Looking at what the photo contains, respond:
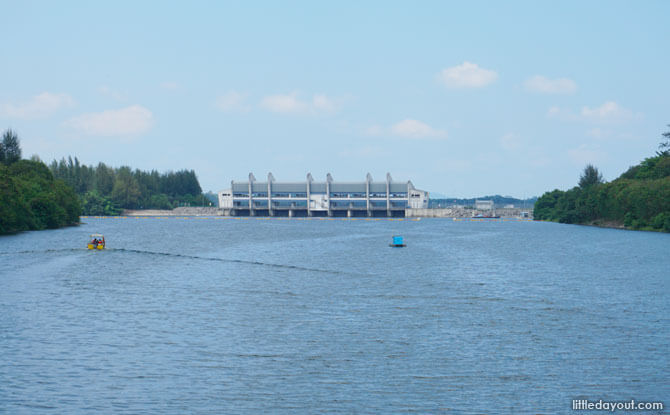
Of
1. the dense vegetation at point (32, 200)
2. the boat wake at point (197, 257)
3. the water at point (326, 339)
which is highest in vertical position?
the dense vegetation at point (32, 200)

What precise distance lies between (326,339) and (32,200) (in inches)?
5724

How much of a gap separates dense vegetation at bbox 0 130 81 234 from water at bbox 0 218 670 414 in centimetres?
6738

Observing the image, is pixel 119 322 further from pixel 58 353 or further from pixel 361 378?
pixel 361 378

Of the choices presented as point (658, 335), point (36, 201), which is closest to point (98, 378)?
point (658, 335)

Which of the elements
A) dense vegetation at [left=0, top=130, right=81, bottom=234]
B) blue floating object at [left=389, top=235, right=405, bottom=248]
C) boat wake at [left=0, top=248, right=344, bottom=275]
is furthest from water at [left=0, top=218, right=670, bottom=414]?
dense vegetation at [left=0, top=130, right=81, bottom=234]

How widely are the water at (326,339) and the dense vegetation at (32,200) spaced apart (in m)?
67.4

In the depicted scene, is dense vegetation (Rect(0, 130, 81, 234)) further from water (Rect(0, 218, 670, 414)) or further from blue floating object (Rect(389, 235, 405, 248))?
blue floating object (Rect(389, 235, 405, 248))

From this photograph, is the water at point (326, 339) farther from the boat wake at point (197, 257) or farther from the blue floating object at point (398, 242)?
the blue floating object at point (398, 242)

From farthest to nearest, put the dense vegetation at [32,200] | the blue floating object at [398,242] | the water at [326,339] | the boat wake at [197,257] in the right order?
1. the dense vegetation at [32,200]
2. the blue floating object at [398,242]
3. the boat wake at [197,257]
4. the water at [326,339]

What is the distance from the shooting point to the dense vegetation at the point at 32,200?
140 m

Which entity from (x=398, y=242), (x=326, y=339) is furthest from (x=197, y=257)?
(x=326, y=339)

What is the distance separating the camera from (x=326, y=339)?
125 ft

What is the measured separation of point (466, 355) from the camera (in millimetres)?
34469

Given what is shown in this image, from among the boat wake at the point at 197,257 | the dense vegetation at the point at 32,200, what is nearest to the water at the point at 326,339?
the boat wake at the point at 197,257
